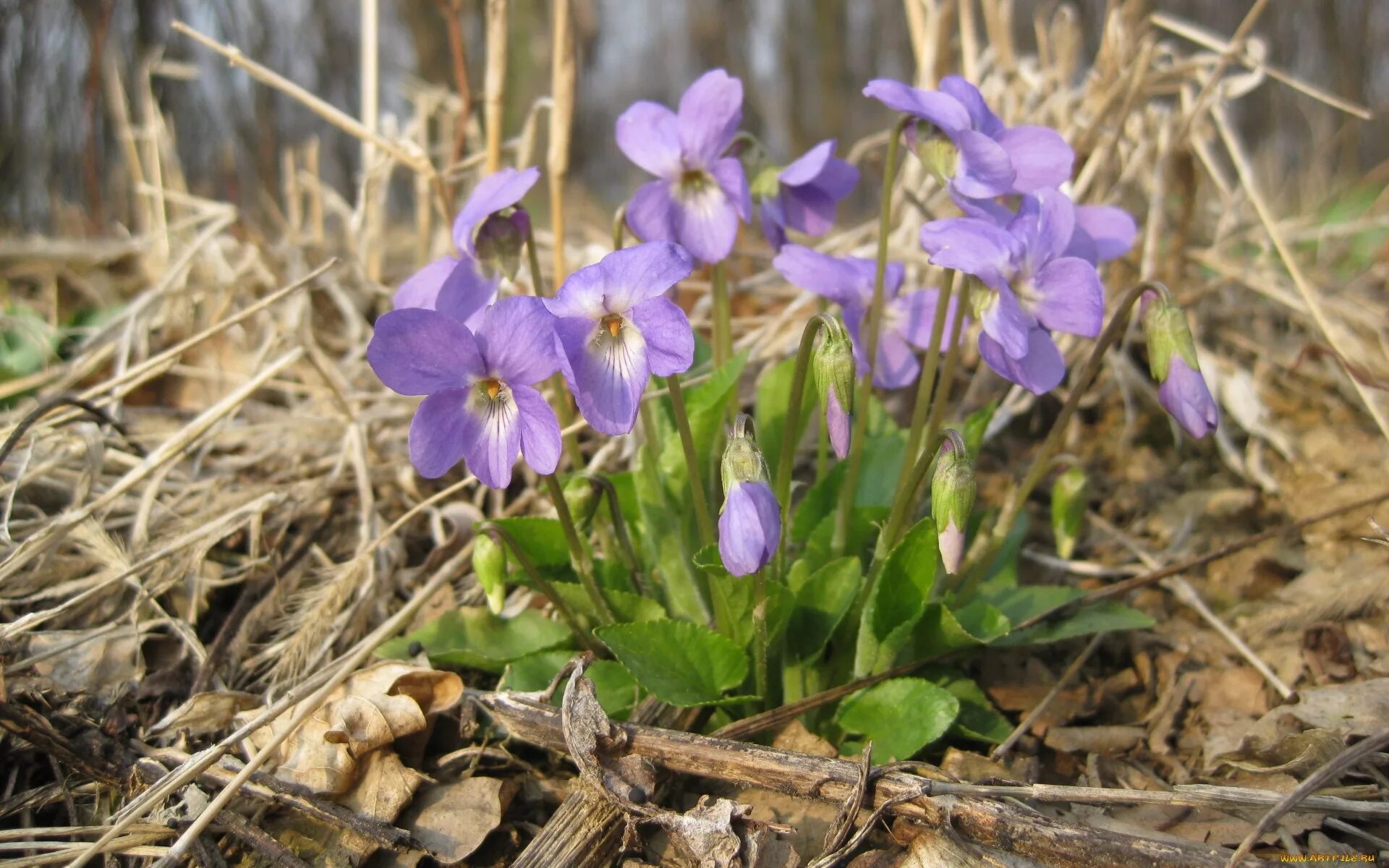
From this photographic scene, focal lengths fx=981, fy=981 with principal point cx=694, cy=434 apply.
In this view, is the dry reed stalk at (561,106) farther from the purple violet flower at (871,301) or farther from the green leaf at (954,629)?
the green leaf at (954,629)

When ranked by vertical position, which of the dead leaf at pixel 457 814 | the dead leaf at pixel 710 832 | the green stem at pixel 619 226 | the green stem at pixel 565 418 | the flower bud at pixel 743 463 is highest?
the green stem at pixel 619 226

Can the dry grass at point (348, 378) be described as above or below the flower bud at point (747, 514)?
below

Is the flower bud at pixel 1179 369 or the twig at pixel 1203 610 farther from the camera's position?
the twig at pixel 1203 610

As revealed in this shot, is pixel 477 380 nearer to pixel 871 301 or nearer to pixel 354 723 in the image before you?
pixel 354 723

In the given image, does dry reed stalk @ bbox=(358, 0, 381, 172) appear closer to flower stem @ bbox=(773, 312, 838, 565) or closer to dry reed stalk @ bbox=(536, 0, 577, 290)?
dry reed stalk @ bbox=(536, 0, 577, 290)

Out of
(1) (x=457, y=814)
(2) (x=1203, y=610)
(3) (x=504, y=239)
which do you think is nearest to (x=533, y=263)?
(3) (x=504, y=239)

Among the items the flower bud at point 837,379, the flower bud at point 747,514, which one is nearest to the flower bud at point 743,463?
the flower bud at point 747,514
